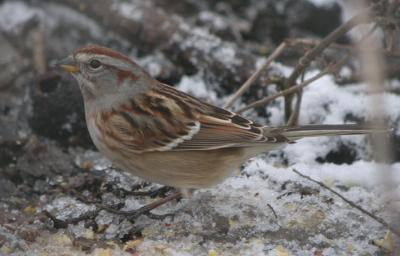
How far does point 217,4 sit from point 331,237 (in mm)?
2721

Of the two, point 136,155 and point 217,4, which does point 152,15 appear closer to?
point 217,4

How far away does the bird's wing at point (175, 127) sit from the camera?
3.29 metres

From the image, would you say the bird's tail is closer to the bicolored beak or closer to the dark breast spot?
the dark breast spot

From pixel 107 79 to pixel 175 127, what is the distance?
426 millimetres

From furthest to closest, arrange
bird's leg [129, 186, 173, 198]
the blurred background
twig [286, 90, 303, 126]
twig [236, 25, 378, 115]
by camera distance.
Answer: twig [286, 90, 303, 126] → twig [236, 25, 378, 115] → bird's leg [129, 186, 173, 198] → the blurred background

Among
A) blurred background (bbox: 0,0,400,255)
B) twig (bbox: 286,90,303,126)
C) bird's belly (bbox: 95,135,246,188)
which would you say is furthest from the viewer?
twig (bbox: 286,90,303,126)

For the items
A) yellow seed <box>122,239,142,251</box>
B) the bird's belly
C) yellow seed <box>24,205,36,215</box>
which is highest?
the bird's belly

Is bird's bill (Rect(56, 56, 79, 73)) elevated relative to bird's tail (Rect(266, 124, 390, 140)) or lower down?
elevated

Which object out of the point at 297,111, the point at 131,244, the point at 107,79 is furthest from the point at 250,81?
the point at 131,244

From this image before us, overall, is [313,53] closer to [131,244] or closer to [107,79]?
[107,79]

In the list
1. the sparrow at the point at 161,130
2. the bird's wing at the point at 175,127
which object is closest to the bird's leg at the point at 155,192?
the sparrow at the point at 161,130

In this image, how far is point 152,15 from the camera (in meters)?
4.79

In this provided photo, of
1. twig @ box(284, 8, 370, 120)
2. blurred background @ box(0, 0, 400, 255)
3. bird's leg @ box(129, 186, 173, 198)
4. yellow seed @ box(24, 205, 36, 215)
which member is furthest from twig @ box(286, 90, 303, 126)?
yellow seed @ box(24, 205, 36, 215)

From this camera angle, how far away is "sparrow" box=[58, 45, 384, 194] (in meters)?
3.29
